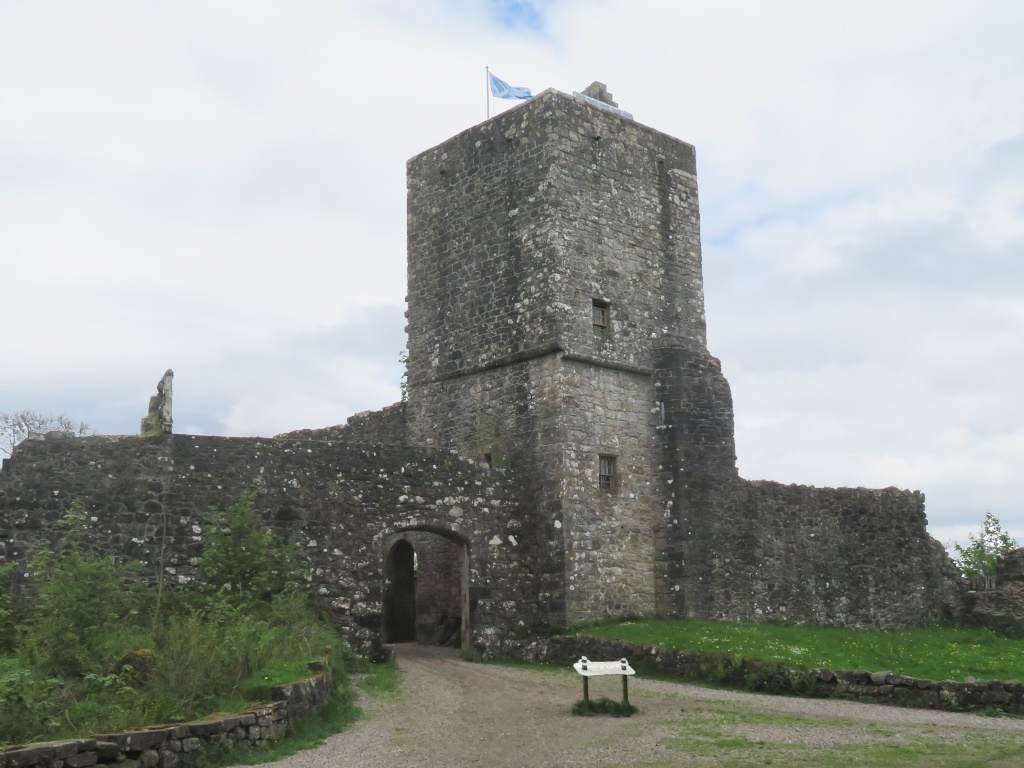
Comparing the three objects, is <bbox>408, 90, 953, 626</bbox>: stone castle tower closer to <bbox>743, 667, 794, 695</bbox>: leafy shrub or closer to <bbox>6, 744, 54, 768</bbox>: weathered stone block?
<bbox>743, 667, 794, 695</bbox>: leafy shrub

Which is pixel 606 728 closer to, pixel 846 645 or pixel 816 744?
pixel 816 744

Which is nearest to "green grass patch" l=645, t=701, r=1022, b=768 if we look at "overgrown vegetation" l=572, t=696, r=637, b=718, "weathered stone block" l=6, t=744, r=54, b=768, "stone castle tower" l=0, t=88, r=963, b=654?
"overgrown vegetation" l=572, t=696, r=637, b=718

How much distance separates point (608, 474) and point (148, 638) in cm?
1102

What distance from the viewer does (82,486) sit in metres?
16.8

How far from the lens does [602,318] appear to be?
882 inches

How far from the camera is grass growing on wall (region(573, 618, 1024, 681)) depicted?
1623 cm

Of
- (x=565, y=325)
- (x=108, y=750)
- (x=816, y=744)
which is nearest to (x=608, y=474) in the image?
(x=565, y=325)

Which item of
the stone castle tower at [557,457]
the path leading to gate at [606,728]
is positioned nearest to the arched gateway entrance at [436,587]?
the stone castle tower at [557,457]

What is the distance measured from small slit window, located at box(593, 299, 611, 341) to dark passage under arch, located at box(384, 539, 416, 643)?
7.05 m

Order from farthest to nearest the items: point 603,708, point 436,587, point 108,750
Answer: point 436,587 → point 603,708 → point 108,750

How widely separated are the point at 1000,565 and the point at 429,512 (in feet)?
42.0

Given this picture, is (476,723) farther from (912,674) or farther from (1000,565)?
(1000,565)

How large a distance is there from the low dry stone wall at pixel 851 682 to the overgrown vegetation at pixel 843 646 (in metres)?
0.23

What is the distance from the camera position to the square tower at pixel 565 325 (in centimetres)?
2114
